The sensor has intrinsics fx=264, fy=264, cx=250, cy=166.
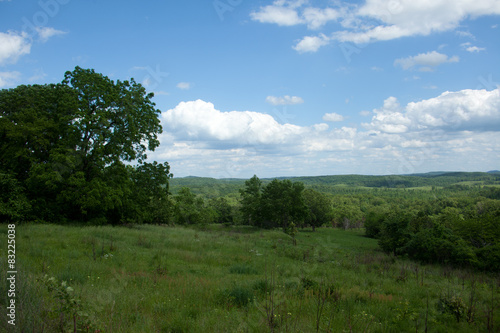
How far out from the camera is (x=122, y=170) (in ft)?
69.2

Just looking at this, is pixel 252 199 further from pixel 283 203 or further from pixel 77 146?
pixel 77 146

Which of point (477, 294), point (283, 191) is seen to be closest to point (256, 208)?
point (283, 191)

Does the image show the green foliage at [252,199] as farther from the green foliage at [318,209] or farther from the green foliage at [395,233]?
the green foliage at [395,233]

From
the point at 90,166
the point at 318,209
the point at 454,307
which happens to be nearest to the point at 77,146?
the point at 90,166

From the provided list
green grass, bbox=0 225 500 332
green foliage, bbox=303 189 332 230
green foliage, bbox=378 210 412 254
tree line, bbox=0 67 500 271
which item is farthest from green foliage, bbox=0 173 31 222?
green foliage, bbox=303 189 332 230

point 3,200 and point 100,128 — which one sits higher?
point 100,128

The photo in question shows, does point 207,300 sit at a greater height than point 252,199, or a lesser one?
greater

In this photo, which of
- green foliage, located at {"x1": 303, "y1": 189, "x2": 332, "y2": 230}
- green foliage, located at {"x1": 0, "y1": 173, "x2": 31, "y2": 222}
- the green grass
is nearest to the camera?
the green grass

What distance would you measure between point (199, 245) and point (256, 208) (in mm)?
34155

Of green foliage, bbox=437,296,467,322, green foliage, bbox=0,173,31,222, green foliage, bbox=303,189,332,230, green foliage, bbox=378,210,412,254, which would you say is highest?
green foliage, bbox=0,173,31,222

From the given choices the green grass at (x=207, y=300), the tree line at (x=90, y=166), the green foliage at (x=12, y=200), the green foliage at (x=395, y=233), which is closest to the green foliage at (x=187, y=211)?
the tree line at (x=90, y=166)

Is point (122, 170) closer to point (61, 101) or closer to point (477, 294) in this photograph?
point (61, 101)

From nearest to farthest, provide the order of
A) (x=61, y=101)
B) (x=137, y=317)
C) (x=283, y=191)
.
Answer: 1. (x=137, y=317)
2. (x=61, y=101)
3. (x=283, y=191)

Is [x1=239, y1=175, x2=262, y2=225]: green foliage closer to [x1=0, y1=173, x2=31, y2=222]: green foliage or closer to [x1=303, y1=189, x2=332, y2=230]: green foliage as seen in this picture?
[x1=303, y1=189, x2=332, y2=230]: green foliage
